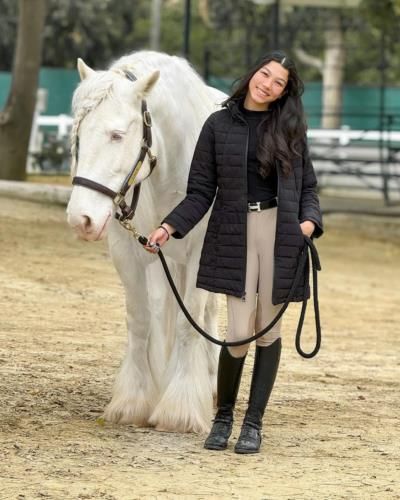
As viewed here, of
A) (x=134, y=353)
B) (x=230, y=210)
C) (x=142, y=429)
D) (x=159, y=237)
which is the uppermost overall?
Result: (x=230, y=210)

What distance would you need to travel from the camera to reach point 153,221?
630 cm

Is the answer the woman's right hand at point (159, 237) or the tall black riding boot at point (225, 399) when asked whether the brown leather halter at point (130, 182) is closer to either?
the woman's right hand at point (159, 237)

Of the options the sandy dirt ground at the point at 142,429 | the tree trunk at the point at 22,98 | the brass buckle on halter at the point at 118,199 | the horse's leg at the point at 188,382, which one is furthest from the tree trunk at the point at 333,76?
the brass buckle on halter at the point at 118,199

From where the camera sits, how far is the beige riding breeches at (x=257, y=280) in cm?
580

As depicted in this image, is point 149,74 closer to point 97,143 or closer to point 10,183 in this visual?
point 97,143

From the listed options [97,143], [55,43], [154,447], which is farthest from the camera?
[55,43]

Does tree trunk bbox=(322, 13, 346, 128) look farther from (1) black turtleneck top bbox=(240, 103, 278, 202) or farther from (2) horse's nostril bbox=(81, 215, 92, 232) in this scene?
(2) horse's nostril bbox=(81, 215, 92, 232)

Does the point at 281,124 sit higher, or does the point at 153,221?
the point at 281,124

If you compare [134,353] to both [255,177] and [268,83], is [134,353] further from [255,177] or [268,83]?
[268,83]

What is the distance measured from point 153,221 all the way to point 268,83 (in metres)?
0.96

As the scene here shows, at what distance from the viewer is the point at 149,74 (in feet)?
19.1

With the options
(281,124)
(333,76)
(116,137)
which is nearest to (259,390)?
(281,124)

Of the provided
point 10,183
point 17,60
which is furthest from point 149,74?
point 17,60

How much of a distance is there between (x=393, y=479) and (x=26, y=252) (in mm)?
7456
